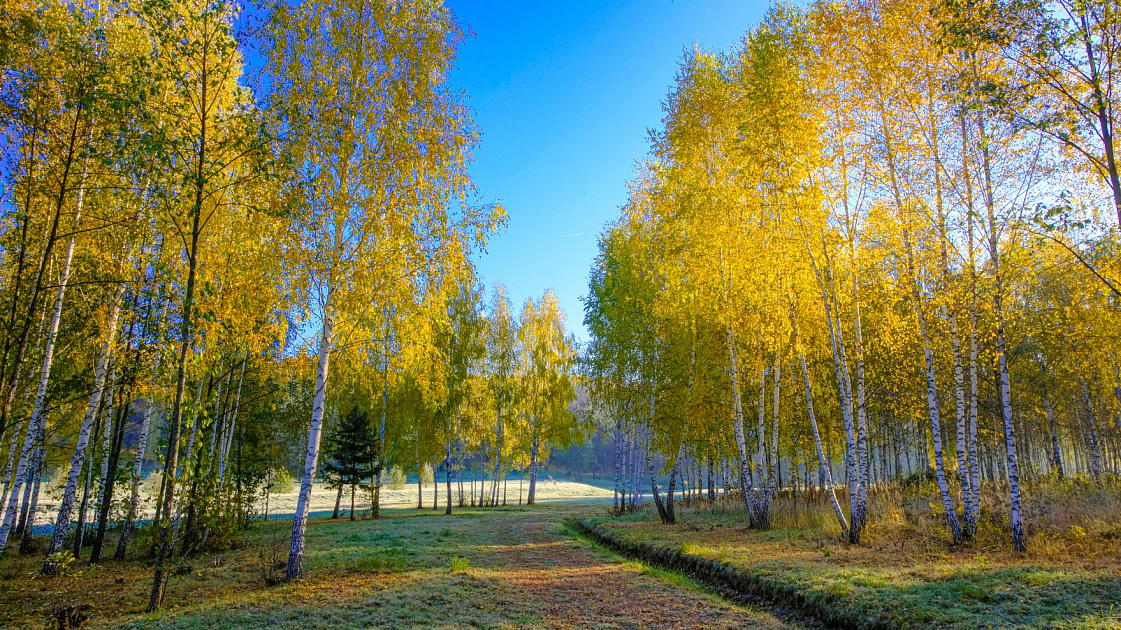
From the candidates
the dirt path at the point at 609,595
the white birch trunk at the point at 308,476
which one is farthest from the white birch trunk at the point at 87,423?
the dirt path at the point at 609,595

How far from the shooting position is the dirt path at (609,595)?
7.77 metres

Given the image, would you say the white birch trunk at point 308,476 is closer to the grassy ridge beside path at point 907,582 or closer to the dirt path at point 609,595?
the dirt path at point 609,595

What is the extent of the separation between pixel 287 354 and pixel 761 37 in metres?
14.0

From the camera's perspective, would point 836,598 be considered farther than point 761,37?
No

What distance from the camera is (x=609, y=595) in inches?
371

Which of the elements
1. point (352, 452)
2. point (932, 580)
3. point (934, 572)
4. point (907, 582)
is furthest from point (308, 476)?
point (352, 452)

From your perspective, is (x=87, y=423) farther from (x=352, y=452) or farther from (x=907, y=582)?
(x=352, y=452)

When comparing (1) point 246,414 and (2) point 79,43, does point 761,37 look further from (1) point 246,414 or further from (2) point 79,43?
(1) point 246,414

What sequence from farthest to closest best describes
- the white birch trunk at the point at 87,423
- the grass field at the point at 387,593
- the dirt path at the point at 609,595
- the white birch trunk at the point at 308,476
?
the white birch trunk at the point at 87,423
the white birch trunk at the point at 308,476
the dirt path at the point at 609,595
the grass field at the point at 387,593

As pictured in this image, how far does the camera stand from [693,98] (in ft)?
51.3

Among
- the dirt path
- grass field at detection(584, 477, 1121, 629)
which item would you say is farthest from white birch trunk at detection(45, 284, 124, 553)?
grass field at detection(584, 477, 1121, 629)

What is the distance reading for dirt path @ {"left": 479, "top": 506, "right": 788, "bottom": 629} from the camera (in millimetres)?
7766

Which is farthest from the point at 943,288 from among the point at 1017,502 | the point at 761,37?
the point at 761,37

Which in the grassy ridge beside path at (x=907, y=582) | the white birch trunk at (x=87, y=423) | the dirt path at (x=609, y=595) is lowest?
the dirt path at (x=609, y=595)
